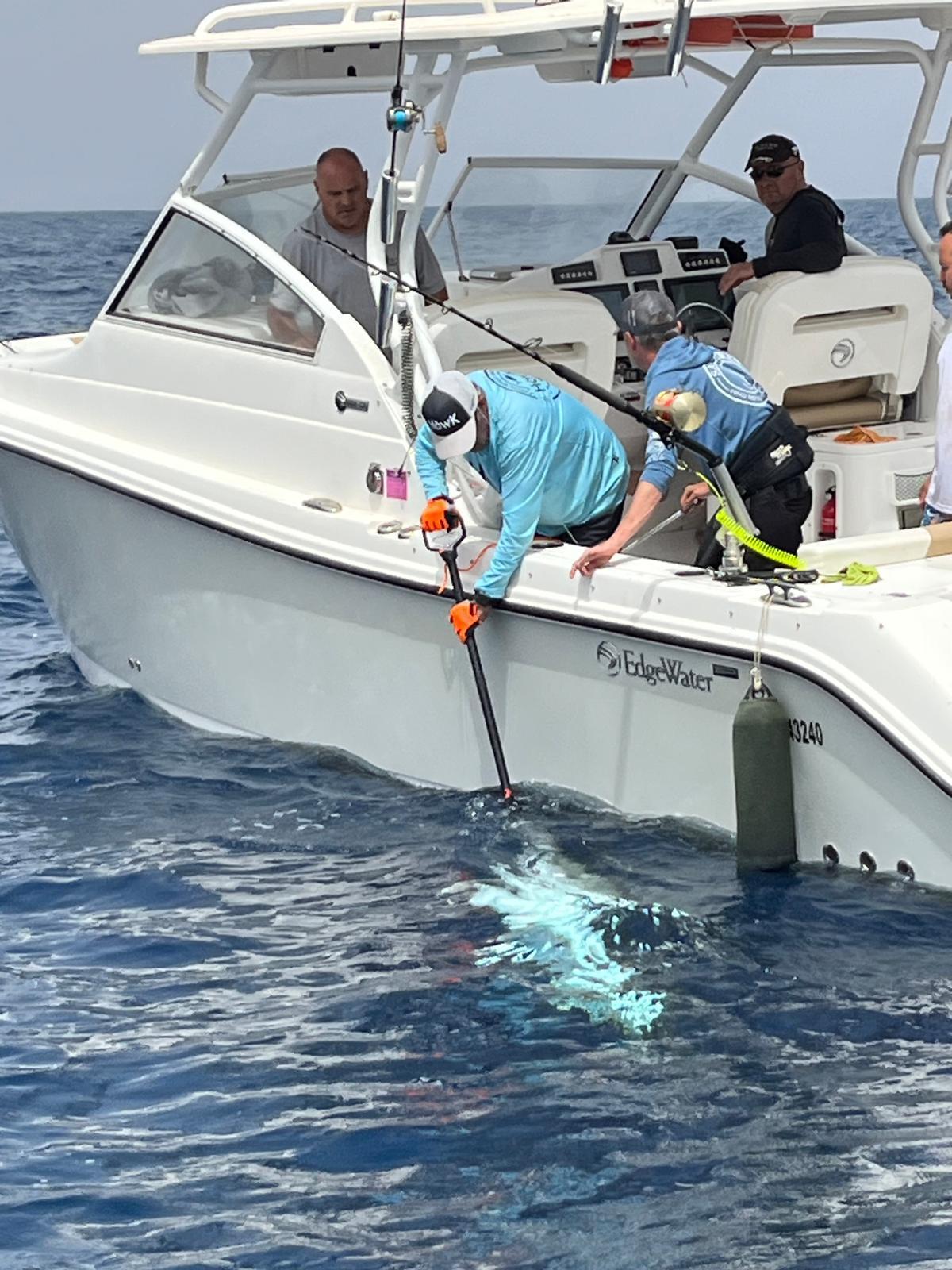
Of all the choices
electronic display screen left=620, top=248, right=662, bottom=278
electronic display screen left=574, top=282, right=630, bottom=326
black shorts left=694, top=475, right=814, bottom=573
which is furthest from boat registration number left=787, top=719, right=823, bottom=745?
electronic display screen left=620, top=248, right=662, bottom=278

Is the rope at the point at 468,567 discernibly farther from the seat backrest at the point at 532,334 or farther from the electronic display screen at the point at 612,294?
the electronic display screen at the point at 612,294

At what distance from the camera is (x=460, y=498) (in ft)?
19.8

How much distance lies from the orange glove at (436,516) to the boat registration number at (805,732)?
1.19 meters

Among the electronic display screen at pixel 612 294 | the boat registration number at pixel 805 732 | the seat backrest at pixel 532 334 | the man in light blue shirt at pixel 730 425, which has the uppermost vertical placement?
the electronic display screen at pixel 612 294

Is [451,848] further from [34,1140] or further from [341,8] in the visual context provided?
[341,8]

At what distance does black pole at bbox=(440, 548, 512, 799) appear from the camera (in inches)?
227

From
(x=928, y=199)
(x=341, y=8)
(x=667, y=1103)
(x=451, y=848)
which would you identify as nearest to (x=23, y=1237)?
(x=667, y=1103)

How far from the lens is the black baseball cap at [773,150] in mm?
7191

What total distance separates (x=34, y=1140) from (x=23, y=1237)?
39 cm

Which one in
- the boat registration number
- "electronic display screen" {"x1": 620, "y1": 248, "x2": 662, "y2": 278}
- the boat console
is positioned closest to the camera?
the boat registration number

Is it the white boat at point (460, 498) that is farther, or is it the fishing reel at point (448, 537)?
the fishing reel at point (448, 537)

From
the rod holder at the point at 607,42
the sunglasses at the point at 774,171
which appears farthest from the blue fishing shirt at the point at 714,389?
the sunglasses at the point at 774,171

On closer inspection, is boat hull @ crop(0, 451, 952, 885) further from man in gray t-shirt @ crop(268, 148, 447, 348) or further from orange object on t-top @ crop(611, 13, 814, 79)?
orange object on t-top @ crop(611, 13, 814, 79)

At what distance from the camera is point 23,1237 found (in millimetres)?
4047
